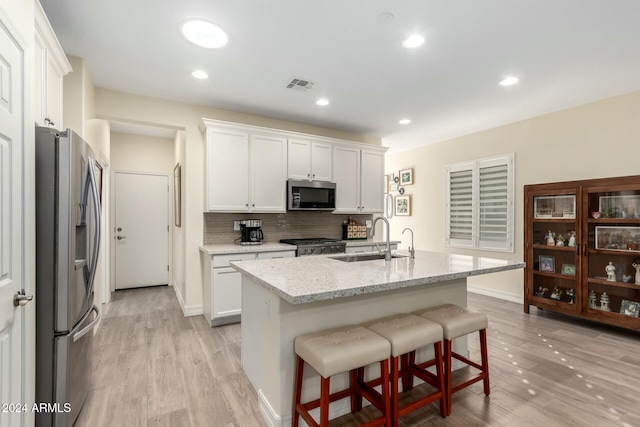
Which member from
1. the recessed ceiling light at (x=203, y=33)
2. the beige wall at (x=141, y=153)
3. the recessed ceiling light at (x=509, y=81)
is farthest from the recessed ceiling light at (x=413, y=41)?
the beige wall at (x=141, y=153)

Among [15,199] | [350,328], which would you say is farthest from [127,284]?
[350,328]

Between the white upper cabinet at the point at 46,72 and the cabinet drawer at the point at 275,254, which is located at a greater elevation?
the white upper cabinet at the point at 46,72

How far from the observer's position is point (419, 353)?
92.0 inches

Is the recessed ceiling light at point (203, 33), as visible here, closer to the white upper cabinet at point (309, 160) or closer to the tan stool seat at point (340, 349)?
the white upper cabinet at point (309, 160)

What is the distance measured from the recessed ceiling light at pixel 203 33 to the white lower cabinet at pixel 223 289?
2136 mm

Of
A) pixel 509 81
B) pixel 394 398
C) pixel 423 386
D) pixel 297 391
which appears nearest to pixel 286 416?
pixel 297 391

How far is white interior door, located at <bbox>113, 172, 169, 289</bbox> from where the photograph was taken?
5254mm

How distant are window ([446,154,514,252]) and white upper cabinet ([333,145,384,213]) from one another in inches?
54.5

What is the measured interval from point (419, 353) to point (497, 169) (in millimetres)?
3614

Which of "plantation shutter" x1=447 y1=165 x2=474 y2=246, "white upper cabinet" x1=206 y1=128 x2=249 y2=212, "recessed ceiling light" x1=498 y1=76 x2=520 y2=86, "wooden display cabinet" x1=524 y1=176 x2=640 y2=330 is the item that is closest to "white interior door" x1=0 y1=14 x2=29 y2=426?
"white upper cabinet" x1=206 y1=128 x2=249 y2=212

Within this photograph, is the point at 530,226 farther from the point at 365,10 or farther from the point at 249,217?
the point at 249,217

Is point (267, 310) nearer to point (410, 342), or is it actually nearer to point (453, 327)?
point (410, 342)

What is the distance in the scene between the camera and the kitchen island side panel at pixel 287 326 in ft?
5.87

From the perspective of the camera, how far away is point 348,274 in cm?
194
